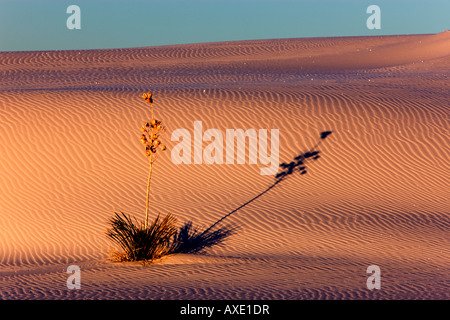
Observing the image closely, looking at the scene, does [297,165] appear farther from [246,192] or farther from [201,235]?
[201,235]

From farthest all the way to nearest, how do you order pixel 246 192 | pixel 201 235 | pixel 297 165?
pixel 297 165 → pixel 246 192 → pixel 201 235

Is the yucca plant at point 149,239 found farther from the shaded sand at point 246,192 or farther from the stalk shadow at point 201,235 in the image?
the shaded sand at point 246,192

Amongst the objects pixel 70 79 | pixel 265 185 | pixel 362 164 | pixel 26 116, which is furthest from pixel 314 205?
pixel 70 79

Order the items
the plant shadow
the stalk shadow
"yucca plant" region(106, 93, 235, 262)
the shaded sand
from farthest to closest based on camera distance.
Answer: the plant shadow
the stalk shadow
"yucca plant" region(106, 93, 235, 262)
the shaded sand

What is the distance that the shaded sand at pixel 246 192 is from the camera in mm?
8945

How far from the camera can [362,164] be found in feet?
51.1

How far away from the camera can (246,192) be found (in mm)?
14094

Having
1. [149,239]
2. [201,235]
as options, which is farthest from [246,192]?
[149,239]

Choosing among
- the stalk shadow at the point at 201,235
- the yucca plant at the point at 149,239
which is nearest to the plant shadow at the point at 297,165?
the stalk shadow at the point at 201,235

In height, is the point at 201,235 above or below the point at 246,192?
below

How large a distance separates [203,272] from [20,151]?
25.1 ft

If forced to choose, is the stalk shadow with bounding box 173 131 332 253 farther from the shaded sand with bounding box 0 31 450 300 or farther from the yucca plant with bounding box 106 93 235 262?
the shaded sand with bounding box 0 31 450 300

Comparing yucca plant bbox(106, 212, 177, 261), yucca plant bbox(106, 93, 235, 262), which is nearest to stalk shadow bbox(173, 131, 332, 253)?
yucca plant bbox(106, 93, 235, 262)

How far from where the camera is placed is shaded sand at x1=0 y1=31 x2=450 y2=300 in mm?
8945
